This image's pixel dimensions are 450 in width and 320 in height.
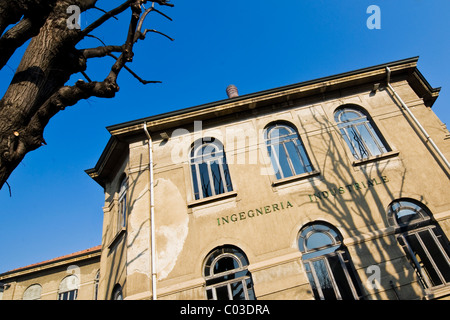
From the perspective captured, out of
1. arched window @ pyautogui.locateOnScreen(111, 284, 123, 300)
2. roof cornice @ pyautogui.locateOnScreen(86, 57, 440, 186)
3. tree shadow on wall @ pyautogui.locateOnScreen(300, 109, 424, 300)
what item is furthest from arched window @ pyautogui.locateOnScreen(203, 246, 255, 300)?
roof cornice @ pyautogui.locateOnScreen(86, 57, 440, 186)

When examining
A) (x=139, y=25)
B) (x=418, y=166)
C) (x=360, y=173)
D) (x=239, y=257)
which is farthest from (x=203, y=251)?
(x=418, y=166)

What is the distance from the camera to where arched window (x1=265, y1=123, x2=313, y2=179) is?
9163 mm

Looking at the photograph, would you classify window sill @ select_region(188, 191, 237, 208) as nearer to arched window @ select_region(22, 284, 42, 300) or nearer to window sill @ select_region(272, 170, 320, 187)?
window sill @ select_region(272, 170, 320, 187)

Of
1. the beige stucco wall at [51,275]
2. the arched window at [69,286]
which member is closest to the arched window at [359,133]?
the beige stucco wall at [51,275]

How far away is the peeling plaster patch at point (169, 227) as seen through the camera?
7922 millimetres

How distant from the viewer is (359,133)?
31.7ft

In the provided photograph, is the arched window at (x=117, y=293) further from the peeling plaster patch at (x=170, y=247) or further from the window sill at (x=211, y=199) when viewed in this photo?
the window sill at (x=211, y=199)

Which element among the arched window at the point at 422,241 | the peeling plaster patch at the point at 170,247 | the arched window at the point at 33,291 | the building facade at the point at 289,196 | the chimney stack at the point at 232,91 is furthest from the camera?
the arched window at the point at 33,291

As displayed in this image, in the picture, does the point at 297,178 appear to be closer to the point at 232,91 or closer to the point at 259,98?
the point at 259,98

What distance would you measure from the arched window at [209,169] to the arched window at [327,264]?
9.18 ft

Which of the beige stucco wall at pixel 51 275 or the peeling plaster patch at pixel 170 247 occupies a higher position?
the beige stucco wall at pixel 51 275

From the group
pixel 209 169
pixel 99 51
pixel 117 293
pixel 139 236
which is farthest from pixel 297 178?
pixel 117 293

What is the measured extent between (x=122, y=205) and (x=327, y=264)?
713 cm

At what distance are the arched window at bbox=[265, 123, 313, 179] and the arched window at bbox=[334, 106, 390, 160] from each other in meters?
1.59
